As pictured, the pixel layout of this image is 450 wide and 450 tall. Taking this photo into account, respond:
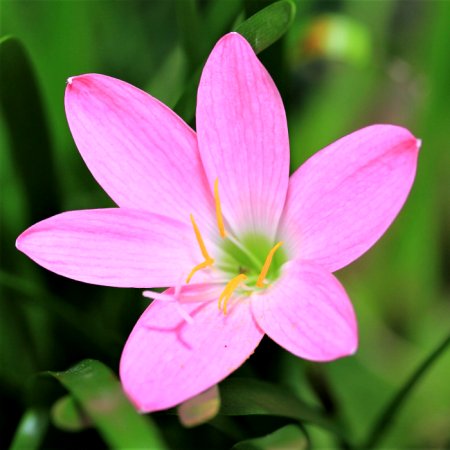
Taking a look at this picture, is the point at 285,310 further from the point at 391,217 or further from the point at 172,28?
the point at 172,28

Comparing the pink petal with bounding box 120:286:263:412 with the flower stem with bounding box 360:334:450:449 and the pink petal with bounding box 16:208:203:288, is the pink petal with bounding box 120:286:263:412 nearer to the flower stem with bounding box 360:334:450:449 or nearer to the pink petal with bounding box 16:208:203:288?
the pink petal with bounding box 16:208:203:288

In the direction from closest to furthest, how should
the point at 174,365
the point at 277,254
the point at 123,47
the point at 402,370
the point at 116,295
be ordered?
1. the point at 174,365
2. the point at 277,254
3. the point at 116,295
4. the point at 402,370
5. the point at 123,47

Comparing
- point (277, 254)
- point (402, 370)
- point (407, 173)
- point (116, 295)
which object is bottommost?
point (402, 370)

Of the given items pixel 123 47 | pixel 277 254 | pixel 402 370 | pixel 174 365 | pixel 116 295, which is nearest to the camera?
pixel 174 365

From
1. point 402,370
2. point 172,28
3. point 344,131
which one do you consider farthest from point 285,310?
point 172,28

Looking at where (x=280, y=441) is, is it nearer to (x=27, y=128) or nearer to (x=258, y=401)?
(x=258, y=401)

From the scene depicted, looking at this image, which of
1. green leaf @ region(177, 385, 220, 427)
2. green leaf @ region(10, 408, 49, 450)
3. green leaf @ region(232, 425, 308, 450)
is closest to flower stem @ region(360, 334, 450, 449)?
green leaf @ region(232, 425, 308, 450)

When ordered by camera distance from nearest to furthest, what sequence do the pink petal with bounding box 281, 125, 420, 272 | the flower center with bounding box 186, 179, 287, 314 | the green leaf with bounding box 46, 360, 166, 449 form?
the green leaf with bounding box 46, 360, 166, 449, the pink petal with bounding box 281, 125, 420, 272, the flower center with bounding box 186, 179, 287, 314
